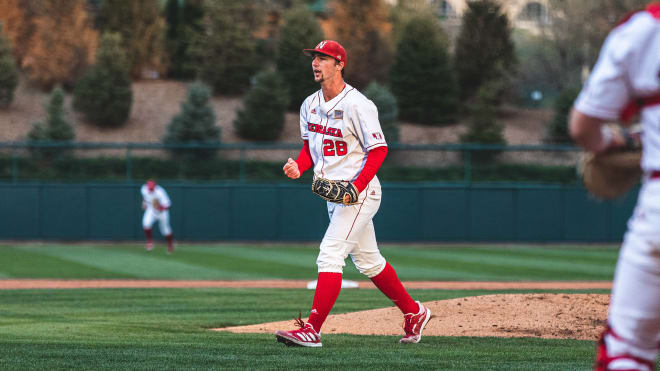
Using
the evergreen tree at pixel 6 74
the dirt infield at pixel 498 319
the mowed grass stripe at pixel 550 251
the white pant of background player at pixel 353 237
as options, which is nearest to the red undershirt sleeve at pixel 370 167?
the white pant of background player at pixel 353 237

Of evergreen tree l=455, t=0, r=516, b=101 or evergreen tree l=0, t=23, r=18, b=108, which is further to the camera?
evergreen tree l=455, t=0, r=516, b=101

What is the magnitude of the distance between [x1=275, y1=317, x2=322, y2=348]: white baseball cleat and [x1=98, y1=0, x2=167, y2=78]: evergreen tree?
32.4m

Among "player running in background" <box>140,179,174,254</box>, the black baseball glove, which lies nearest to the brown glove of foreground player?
the black baseball glove

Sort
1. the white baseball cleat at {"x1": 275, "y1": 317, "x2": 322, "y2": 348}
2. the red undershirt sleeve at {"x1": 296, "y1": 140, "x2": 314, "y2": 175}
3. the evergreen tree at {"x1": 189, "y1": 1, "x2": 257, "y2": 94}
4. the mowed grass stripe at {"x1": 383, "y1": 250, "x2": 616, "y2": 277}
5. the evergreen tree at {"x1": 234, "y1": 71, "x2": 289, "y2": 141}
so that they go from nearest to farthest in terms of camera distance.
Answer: the white baseball cleat at {"x1": 275, "y1": 317, "x2": 322, "y2": 348}, the red undershirt sleeve at {"x1": 296, "y1": 140, "x2": 314, "y2": 175}, the mowed grass stripe at {"x1": 383, "y1": 250, "x2": 616, "y2": 277}, the evergreen tree at {"x1": 234, "y1": 71, "x2": 289, "y2": 141}, the evergreen tree at {"x1": 189, "y1": 1, "x2": 257, "y2": 94}

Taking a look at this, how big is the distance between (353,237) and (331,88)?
3.45 ft

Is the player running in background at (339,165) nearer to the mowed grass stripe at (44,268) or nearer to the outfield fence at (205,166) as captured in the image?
the mowed grass stripe at (44,268)

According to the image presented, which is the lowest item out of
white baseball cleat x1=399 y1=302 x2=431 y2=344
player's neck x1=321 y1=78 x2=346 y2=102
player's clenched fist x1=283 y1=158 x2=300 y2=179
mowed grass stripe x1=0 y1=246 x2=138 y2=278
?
mowed grass stripe x1=0 y1=246 x2=138 y2=278

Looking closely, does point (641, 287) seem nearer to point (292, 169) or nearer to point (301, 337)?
point (301, 337)

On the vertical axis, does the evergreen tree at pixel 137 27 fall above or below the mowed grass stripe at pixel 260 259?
above

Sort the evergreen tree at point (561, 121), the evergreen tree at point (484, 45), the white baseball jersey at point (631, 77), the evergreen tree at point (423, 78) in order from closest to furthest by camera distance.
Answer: the white baseball jersey at point (631, 77), the evergreen tree at point (561, 121), the evergreen tree at point (423, 78), the evergreen tree at point (484, 45)

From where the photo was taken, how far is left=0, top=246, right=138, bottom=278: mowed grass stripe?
16172 mm

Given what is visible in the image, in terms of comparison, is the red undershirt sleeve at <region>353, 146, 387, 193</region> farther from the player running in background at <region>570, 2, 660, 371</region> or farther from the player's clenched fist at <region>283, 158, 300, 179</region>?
the player running in background at <region>570, 2, 660, 371</region>

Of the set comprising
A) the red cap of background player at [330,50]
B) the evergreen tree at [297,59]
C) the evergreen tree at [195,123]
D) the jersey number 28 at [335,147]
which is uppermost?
the evergreen tree at [297,59]

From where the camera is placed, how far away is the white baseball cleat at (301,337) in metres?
6.06
